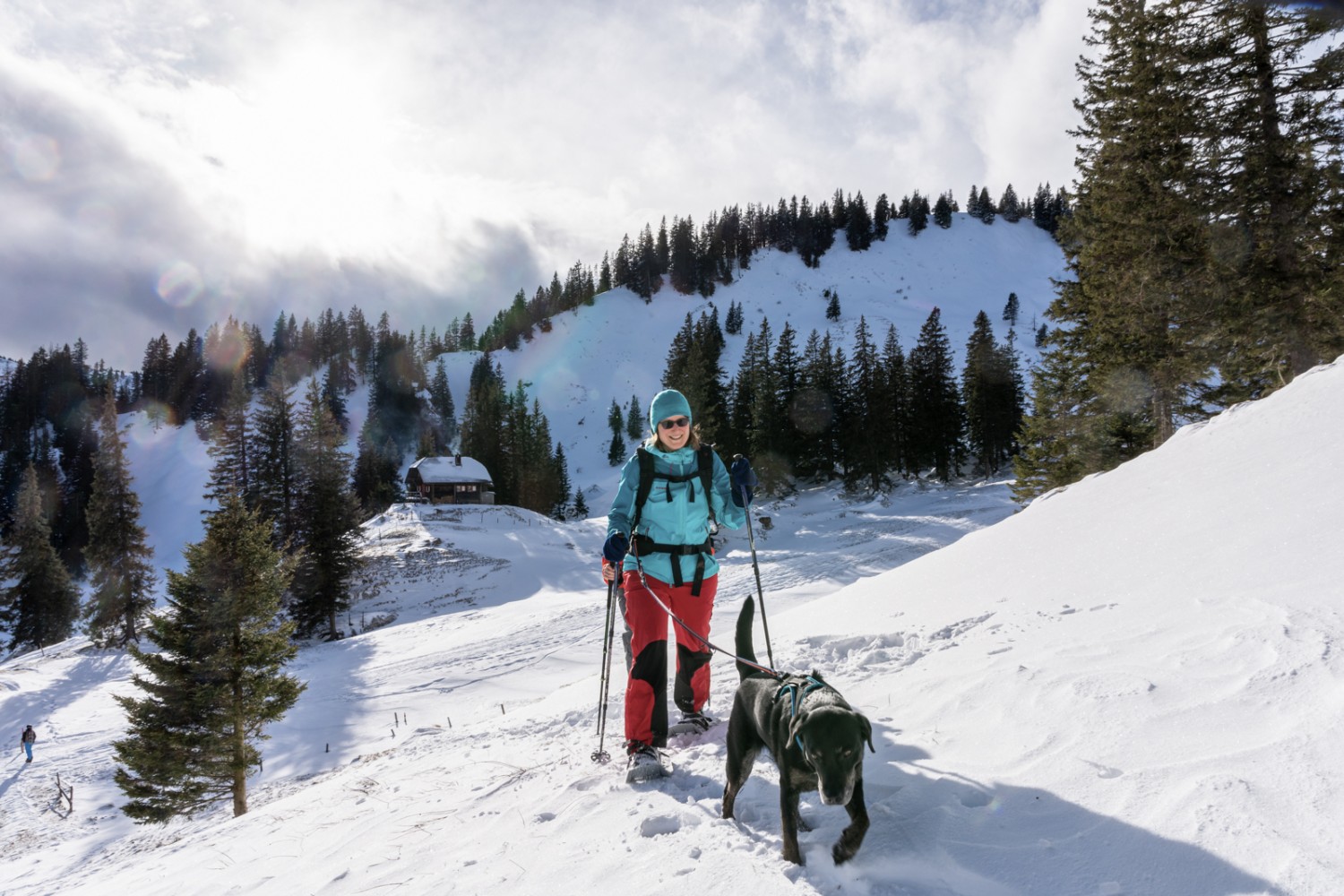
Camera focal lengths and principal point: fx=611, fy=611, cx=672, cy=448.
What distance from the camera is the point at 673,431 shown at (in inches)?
184

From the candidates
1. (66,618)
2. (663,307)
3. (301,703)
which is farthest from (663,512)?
(663,307)

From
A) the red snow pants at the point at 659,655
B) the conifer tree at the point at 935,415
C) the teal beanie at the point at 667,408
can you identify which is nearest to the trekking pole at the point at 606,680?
the red snow pants at the point at 659,655

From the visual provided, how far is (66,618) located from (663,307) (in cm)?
9898

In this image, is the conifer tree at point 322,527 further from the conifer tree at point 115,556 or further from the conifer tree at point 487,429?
the conifer tree at point 487,429

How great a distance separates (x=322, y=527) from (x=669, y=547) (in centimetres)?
3268

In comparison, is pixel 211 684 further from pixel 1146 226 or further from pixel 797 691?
pixel 1146 226

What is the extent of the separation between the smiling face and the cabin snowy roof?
58.0m

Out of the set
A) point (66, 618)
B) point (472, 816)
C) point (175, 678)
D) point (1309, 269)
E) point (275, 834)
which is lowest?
point (66, 618)

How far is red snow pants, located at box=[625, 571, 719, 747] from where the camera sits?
14.1 ft

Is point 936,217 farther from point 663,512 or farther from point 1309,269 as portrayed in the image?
point 663,512

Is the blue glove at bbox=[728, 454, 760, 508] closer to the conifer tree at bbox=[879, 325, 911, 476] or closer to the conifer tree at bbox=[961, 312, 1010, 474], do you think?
the conifer tree at bbox=[879, 325, 911, 476]

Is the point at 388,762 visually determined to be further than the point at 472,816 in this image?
Yes

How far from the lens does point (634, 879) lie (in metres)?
2.83

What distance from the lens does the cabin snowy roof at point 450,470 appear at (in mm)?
58562
